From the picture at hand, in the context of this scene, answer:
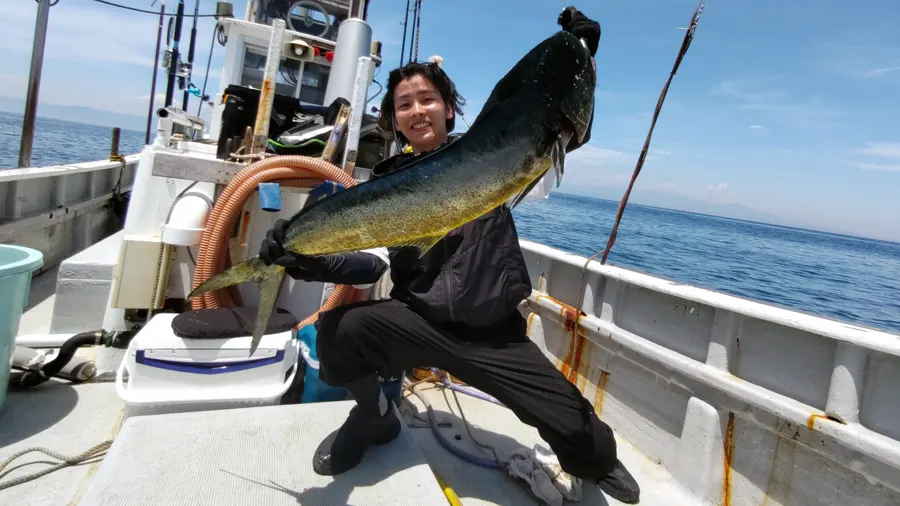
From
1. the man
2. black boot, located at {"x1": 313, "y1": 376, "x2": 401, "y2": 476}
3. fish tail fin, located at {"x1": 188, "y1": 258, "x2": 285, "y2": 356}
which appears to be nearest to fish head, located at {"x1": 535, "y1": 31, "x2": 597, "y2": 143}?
the man

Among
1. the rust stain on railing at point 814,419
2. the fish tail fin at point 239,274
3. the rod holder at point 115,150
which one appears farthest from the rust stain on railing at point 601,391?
the rod holder at point 115,150

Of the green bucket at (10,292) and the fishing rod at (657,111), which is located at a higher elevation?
the fishing rod at (657,111)

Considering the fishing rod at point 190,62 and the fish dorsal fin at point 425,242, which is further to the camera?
the fishing rod at point 190,62

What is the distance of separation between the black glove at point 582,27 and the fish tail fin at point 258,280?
1.60 metres

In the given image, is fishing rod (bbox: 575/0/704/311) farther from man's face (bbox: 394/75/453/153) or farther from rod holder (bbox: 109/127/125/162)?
rod holder (bbox: 109/127/125/162)

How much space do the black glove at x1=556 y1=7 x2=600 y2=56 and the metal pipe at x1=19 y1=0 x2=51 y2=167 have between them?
9259 mm

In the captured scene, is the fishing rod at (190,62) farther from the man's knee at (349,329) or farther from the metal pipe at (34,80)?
the man's knee at (349,329)

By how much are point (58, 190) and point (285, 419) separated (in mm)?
6540

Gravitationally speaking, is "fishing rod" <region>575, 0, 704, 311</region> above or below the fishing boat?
above

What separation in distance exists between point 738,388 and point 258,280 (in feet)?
9.18

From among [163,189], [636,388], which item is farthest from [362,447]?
[163,189]

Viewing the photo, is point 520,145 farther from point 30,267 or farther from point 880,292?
point 880,292

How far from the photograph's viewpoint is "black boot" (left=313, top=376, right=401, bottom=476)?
258 centimetres

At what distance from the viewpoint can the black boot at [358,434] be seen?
2.58 meters
